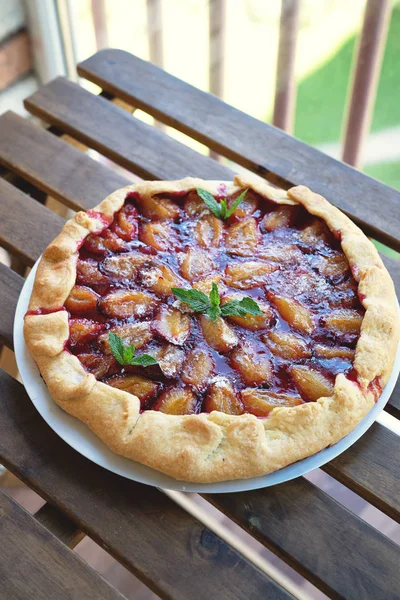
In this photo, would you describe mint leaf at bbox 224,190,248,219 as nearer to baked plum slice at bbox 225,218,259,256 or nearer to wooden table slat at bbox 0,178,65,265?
baked plum slice at bbox 225,218,259,256

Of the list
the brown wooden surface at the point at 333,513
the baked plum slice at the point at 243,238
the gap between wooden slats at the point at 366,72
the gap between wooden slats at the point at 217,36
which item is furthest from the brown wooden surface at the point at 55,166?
the gap between wooden slats at the point at 366,72

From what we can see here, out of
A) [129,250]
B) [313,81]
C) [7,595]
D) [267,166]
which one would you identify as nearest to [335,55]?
[313,81]

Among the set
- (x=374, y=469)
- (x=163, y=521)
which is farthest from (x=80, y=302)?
(x=374, y=469)

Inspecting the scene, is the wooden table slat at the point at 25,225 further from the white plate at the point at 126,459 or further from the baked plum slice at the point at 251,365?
the baked plum slice at the point at 251,365

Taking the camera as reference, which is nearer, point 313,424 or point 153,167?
point 313,424

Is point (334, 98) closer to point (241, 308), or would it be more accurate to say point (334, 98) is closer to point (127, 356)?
point (241, 308)

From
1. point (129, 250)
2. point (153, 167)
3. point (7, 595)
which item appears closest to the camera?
point (7, 595)

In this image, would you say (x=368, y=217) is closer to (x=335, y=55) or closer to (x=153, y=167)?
(x=153, y=167)

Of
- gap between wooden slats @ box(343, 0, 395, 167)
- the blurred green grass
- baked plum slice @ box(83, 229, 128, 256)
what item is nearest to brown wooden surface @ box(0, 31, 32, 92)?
the blurred green grass

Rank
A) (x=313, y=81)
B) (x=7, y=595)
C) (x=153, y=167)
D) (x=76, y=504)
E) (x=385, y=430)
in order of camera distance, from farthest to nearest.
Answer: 1. (x=313, y=81)
2. (x=153, y=167)
3. (x=385, y=430)
4. (x=76, y=504)
5. (x=7, y=595)
